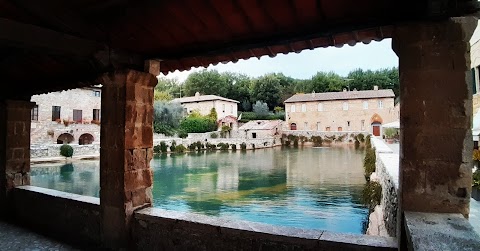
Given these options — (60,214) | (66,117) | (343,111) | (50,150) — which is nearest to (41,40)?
(60,214)

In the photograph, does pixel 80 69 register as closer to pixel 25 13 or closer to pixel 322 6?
pixel 25 13

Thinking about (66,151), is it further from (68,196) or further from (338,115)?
(338,115)

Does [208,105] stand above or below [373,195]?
above

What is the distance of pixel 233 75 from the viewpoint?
5697 cm

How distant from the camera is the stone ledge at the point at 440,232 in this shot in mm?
1461

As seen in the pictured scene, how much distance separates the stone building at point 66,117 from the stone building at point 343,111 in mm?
23358

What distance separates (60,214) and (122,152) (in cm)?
170

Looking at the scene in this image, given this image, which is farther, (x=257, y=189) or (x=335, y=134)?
(x=335, y=134)

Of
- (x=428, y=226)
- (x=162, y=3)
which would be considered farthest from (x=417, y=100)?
(x=162, y=3)

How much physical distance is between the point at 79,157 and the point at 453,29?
22.4m

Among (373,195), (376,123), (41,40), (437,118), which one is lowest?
(373,195)

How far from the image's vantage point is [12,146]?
16.6 feet

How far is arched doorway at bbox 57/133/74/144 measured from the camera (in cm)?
2495

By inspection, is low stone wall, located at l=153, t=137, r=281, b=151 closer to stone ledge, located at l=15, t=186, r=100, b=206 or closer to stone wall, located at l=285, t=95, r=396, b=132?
stone wall, located at l=285, t=95, r=396, b=132
